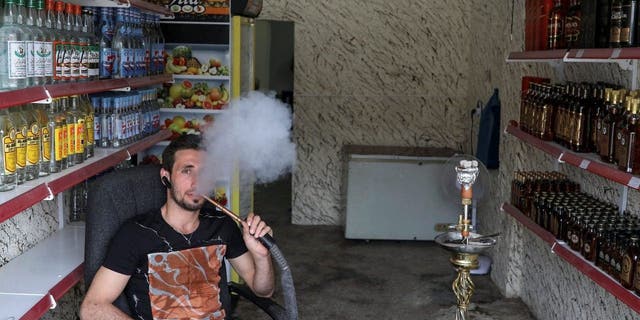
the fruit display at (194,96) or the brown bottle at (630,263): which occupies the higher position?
the fruit display at (194,96)

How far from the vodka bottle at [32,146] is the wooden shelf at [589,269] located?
2223mm

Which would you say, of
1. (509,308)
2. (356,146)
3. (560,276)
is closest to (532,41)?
(560,276)

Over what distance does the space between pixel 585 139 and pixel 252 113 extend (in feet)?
5.10

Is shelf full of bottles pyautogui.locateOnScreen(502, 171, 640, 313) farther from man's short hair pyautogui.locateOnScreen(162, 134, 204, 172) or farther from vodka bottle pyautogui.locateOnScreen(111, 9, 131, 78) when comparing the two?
vodka bottle pyautogui.locateOnScreen(111, 9, 131, 78)

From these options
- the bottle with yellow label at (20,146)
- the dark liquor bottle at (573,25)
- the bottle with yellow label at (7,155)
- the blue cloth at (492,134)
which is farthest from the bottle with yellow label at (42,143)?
the blue cloth at (492,134)

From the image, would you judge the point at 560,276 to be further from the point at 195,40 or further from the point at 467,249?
the point at 195,40

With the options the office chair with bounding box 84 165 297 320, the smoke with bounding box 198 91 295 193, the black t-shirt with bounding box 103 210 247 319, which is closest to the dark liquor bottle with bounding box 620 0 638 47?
the smoke with bounding box 198 91 295 193

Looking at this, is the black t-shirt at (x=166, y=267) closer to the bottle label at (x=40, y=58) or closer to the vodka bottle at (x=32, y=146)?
the vodka bottle at (x=32, y=146)

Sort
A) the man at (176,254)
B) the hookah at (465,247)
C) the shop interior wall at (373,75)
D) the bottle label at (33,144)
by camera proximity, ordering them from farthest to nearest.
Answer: the shop interior wall at (373,75) < the man at (176,254) < the bottle label at (33,144) < the hookah at (465,247)

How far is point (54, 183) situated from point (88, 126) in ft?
2.34

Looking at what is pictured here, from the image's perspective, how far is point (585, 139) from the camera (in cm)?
353

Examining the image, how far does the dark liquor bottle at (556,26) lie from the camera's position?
150 inches

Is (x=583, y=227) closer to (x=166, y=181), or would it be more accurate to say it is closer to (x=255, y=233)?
(x=255, y=233)

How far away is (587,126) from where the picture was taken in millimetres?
3516
